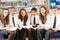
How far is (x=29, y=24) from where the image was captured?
4590 mm

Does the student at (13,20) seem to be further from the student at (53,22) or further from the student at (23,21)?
the student at (53,22)

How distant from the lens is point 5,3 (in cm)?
504

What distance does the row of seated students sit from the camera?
438 centimetres

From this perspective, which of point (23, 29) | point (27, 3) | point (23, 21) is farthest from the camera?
point (27, 3)

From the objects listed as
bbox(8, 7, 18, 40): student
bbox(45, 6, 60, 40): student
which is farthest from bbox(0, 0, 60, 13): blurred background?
bbox(45, 6, 60, 40): student

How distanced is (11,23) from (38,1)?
1147 millimetres

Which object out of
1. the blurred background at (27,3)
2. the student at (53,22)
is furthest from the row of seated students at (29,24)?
the blurred background at (27,3)

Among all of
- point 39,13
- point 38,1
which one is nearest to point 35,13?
point 39,13

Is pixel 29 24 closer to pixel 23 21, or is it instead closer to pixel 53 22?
pixel 23 21

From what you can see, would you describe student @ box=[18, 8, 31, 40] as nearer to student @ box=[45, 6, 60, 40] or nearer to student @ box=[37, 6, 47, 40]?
student @ box=[37, 6, 47, 40]

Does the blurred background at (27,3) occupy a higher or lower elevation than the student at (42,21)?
higher

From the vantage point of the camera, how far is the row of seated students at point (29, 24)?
4375 mm

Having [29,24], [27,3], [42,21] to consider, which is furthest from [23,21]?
[27,3]

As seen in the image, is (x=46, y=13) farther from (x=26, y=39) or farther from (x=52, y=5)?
(x=26, y=39)
